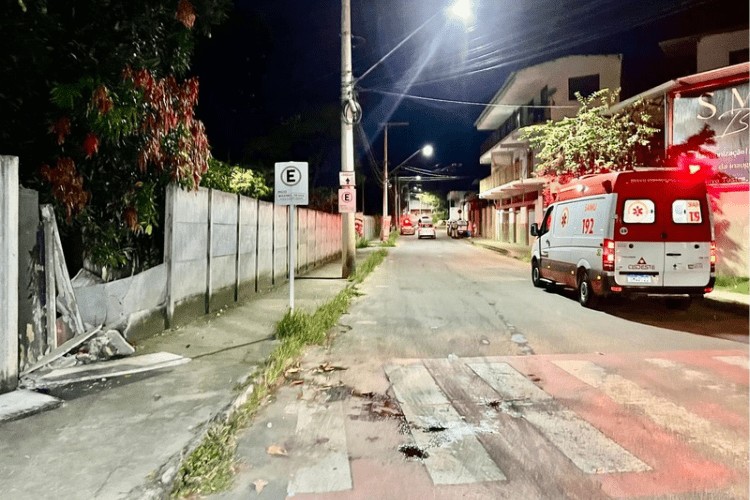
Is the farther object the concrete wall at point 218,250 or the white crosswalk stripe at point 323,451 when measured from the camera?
the concrete wall at point 218,250

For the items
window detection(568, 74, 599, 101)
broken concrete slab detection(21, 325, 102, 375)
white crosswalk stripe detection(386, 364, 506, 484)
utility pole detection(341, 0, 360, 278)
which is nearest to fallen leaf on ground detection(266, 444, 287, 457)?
white crosswalk stripe detection(386, 364, 506, 484)

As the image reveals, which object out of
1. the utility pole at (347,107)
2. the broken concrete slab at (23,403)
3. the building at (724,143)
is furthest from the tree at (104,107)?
the building at (724,143)

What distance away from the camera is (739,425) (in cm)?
477

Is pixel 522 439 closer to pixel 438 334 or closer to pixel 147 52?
pixel 438 334

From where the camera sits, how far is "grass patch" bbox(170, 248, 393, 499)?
3713 millimetres

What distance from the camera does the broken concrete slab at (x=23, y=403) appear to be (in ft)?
15.8

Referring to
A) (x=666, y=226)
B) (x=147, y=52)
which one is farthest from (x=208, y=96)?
(x=666, y=226)

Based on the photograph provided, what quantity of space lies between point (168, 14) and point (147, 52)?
564 millimetres

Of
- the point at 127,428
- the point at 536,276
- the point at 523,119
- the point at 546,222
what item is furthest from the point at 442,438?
the point at 523,119

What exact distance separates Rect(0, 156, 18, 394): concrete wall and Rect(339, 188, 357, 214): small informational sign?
36.5 ft

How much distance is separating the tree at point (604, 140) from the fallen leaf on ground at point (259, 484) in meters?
17.3

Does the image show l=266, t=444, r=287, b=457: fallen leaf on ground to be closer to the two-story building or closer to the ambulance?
the ambulance

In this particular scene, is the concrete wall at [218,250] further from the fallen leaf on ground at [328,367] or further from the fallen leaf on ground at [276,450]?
the fallen leaf on ground at [276,450]

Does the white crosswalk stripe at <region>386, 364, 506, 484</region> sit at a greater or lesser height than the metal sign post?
lesser
